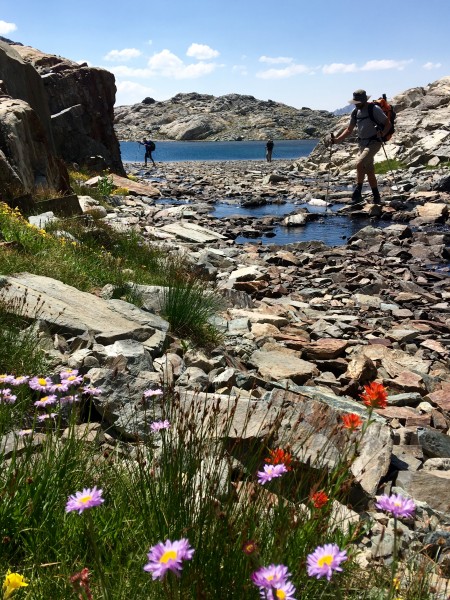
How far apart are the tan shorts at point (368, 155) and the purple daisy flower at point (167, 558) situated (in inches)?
833

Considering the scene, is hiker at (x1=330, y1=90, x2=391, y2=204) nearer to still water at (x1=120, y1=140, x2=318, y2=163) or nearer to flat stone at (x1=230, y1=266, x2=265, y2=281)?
flat stone at (x1=230, y1=266, x2=265, y2=281)

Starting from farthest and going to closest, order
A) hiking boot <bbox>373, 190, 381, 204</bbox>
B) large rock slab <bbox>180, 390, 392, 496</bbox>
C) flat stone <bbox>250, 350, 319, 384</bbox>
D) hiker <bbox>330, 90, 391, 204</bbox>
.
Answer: hiking boot <bbox>373, 190, 381, 204</bbox>
hiker <bbox>330, 90, 391, 204</bbox>
flat stone <bbox>250, 350, 319, 384</bbox>
large rock slab <bbox>180, 390, 392, 496</bbox>

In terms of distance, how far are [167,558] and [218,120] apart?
17000 centimetres

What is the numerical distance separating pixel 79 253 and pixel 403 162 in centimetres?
3016

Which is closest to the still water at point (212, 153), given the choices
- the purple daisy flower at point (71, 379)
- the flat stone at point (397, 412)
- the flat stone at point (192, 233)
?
the flat stone at point (192, 233)

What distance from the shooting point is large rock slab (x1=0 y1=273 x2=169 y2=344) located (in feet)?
18.2

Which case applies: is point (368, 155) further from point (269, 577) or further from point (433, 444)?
point (269, 577)

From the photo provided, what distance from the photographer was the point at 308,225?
68.6 ft

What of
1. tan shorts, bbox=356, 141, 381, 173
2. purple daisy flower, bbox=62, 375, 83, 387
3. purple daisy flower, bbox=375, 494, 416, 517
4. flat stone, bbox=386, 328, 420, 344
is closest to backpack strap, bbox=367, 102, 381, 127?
tan shorts, bbox=356, 141, 381, 173

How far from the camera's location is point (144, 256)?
1058cm

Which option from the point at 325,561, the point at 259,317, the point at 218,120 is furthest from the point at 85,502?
the point at 218,120

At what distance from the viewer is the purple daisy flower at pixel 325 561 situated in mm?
1444

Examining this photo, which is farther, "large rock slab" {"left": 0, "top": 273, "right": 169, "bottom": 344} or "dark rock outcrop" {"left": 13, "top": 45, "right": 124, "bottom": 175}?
"dark rock outcrop" {"left": 13, "top": 45, "right": 124, "bottom": 175}

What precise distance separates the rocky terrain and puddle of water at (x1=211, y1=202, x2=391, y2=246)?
407 feet
